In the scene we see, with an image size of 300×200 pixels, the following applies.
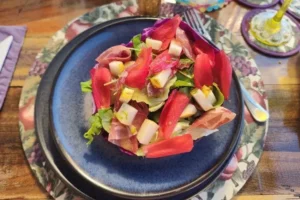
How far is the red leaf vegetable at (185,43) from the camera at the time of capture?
670 millimetres

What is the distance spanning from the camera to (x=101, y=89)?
2.11 ft

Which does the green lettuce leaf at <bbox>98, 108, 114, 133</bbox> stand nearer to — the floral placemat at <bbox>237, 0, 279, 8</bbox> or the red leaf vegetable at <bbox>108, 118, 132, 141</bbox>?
the red leaf vegetable at <bbox>108, 118, 132, 141</bbox>

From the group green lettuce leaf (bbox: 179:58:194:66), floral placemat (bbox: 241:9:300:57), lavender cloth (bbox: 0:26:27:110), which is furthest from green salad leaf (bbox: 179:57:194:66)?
lavender cloth (bbox: 0:26:27:110)

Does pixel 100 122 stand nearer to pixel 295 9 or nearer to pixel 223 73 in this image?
pixel 223 73

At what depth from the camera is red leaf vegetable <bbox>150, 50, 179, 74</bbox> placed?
0.63 meters

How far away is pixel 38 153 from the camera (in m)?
0.73

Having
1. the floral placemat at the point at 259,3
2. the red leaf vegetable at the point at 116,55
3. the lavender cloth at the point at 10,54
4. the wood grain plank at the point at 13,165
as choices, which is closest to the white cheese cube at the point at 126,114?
the red leaf vegetable at the point at 116,55

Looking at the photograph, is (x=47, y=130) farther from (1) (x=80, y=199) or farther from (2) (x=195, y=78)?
(2) (x=195, y=78)

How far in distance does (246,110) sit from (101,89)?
35 cm

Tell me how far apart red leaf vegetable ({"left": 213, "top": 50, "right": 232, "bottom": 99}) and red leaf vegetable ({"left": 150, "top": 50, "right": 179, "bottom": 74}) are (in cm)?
8

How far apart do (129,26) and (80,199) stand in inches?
15.3

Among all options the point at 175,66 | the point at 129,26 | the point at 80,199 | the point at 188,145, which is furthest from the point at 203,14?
the point at 80,199

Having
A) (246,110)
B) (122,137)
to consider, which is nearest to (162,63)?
(122,137)

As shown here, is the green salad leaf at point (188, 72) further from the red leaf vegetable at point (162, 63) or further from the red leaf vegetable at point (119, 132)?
the red leaf vegetable at point (119, 132)
